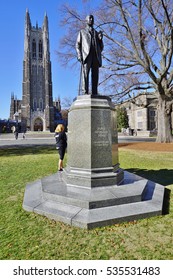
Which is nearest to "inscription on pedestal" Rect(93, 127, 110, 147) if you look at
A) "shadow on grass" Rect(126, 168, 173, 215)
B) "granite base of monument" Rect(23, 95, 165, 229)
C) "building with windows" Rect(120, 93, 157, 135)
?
"granite base of monument" Rect(23, 95, 165, 229)

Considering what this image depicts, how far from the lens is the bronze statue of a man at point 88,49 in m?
5.36

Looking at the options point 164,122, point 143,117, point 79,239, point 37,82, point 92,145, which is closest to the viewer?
point 79,239

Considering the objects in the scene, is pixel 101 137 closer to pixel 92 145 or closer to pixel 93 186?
pixel 92 145

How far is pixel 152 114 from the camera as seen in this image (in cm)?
6062

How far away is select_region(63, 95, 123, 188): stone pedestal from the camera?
4793 mm

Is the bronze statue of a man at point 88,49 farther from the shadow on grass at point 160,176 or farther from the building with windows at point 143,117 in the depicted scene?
the building with windows at point 143,117

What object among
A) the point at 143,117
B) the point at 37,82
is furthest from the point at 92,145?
the point at 37,82

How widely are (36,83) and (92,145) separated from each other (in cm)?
8479

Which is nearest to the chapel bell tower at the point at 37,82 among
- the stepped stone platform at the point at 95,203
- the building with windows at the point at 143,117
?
the building with windows at the point at 143,117

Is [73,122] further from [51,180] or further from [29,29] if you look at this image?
[29,29]

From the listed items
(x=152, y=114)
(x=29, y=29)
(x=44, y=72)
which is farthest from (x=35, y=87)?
(x=152, y=114)

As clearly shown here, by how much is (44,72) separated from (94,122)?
85238 millimetres

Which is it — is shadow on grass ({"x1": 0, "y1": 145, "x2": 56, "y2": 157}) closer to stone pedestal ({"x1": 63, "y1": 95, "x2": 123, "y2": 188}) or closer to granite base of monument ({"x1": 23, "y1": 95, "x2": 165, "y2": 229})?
granite base of monument ({"x1": 23, "y1": 95, "x2": 165, "y2": 229})

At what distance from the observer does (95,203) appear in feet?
12.7
